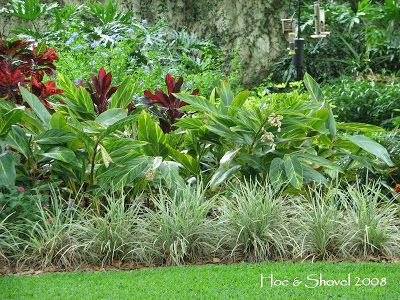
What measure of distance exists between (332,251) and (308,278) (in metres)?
0.72

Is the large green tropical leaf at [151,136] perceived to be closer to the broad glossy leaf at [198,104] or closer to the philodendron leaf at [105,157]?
the broad glossy leaf at [198,104]

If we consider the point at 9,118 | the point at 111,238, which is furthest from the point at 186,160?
the point at 9,118

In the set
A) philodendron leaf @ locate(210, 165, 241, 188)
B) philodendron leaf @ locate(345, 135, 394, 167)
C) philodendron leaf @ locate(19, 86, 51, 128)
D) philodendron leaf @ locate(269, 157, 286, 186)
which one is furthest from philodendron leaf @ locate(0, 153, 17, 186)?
philodendron leaf @ locate(345, 135, 394, 167)

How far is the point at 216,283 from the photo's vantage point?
5270mm

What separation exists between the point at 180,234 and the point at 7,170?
1.34m

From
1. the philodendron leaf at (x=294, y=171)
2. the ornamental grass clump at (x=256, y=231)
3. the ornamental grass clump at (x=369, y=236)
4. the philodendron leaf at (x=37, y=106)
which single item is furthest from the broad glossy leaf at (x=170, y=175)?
the ornamental grass clump at (x=369, y=236)

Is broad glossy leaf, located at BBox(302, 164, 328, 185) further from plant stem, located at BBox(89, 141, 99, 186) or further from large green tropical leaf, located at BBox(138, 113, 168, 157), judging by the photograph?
plant stem, located at BBox(89, 141, 99, 186)

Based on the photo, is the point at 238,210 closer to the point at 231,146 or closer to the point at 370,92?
the point at 231,146

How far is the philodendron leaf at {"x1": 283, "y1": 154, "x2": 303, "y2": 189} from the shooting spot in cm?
641

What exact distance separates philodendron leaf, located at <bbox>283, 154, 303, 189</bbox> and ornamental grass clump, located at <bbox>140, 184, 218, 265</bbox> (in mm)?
717

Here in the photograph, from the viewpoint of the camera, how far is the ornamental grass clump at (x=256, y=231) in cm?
595

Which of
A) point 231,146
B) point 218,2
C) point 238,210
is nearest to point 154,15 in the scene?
point 218,2

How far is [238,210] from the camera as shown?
239 inches

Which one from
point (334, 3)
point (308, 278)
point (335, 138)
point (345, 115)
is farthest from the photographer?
point (334, 3)
